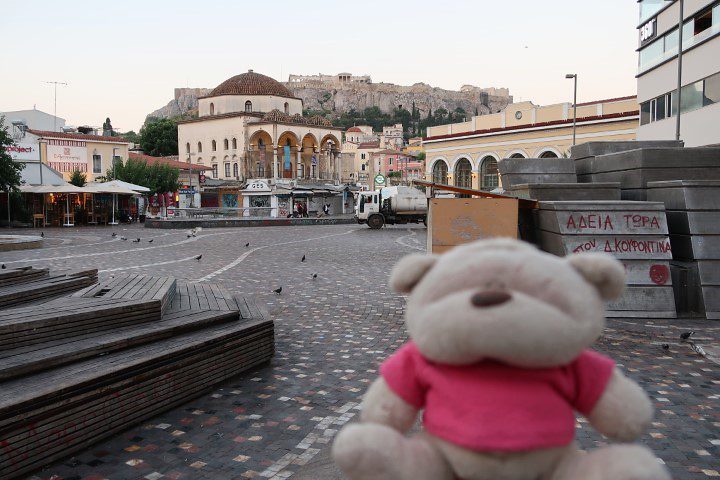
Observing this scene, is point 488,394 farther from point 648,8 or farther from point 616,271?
point 648,8

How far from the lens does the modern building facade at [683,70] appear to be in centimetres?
2431

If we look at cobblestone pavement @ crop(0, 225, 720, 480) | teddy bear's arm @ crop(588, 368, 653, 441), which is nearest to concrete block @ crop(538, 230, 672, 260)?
cobblestone pavement @ crop(0, 225, 720, 480)

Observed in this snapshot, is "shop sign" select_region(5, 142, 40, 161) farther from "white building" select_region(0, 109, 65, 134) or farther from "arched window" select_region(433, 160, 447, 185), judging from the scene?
"arched window" select_region(433, 160, 447, 185)

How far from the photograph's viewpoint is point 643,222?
9484 millimetres

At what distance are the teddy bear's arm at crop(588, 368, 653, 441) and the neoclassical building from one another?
206 feet

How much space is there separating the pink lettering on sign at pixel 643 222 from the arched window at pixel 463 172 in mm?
44075

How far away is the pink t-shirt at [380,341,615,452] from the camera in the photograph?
203 centimetres

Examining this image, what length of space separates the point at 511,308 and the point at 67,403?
345cm

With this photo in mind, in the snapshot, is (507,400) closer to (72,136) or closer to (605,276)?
(605,276)

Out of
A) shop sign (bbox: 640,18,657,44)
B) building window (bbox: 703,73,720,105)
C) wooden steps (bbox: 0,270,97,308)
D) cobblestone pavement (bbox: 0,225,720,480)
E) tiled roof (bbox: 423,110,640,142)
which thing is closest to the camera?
cobblestone pavement (bbox: 0,225,720,480)

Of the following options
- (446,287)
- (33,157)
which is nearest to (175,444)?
(446,287)

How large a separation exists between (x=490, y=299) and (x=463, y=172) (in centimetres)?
5303

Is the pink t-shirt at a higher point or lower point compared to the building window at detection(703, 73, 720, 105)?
lower

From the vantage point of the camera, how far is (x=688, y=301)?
940cm
